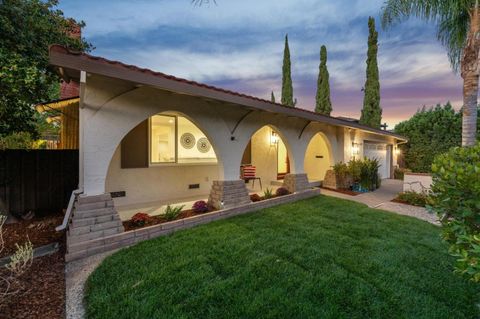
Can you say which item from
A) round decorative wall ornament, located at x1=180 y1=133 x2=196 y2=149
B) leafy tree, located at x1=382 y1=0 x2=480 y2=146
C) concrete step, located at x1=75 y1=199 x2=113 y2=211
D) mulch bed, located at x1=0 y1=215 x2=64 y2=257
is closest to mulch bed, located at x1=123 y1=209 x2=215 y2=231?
concrete step, located at x1=75 y1=199 x2=113 y2=211

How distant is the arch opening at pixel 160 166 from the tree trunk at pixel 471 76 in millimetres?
6410

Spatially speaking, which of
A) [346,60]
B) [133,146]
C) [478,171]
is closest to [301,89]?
[346,60]

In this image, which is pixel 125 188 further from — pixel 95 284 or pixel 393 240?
pixel 393 240

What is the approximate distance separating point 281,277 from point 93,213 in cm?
314

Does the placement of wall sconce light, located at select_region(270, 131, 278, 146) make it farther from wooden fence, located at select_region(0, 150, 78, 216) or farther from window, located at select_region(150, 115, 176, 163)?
wooden fence, located at select_region(0, 150, 78, 216)

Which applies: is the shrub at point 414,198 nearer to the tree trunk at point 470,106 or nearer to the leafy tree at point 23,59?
the tree trunk at point 470,106

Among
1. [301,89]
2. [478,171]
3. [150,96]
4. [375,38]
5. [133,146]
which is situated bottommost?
[478,171]

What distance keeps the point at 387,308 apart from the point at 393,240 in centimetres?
241

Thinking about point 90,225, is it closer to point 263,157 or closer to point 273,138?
point 263,157

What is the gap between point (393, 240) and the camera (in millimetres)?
4332

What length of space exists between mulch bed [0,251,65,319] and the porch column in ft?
10.1

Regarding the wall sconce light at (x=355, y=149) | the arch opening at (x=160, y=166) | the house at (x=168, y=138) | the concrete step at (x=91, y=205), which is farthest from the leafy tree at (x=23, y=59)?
the wall sconce light at (x=355, y=149)

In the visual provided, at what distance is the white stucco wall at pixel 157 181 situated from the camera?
19.1 feet

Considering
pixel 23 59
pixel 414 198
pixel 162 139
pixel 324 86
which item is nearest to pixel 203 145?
pixel 162 139
